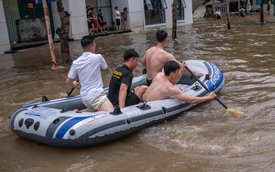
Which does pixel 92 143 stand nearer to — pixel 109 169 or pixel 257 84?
pixel 109 169

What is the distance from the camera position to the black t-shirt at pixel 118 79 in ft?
14.5

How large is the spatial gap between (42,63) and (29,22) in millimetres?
6270

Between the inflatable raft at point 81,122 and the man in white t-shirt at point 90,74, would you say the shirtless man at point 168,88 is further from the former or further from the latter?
the man in white t-shirt at point 90,74

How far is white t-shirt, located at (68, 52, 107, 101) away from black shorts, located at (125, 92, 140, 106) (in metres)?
0.53

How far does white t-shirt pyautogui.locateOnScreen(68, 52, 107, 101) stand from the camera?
426cm

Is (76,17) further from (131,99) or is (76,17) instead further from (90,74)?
(90,74)

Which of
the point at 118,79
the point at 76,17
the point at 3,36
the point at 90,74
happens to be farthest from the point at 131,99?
the point at 76,17

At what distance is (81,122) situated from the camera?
3.90 meters

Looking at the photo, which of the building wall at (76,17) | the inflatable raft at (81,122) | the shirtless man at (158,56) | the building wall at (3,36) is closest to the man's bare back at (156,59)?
the shirtless man at (158,56)

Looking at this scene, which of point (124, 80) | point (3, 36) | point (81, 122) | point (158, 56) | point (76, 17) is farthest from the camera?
point (76, 17)

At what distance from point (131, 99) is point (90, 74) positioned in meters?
0.80

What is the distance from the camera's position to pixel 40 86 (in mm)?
7543

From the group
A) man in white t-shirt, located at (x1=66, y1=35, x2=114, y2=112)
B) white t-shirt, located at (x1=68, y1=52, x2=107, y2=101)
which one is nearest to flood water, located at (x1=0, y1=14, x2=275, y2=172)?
man in white t-shirt, located at (x1=66, y1=35, x2=114, y2=112)

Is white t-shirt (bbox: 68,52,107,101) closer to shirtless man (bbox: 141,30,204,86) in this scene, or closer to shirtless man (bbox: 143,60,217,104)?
shirtless man (bbox: 143,60,217,104)
